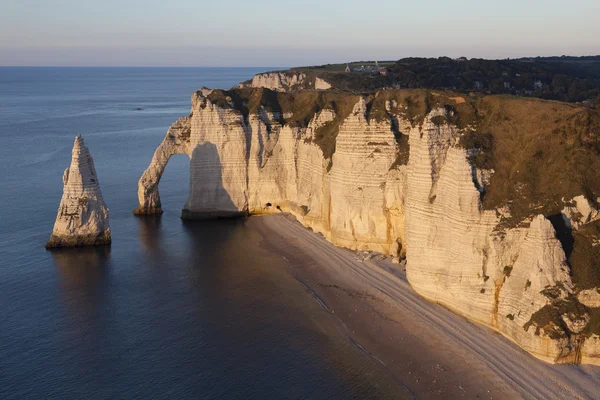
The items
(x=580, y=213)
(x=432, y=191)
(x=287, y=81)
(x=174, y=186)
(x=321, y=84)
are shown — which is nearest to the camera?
(x=580, y=213)

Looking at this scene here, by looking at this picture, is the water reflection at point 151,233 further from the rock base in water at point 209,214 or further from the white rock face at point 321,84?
the white rock face at point 321,84

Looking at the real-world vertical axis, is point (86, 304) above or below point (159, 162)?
below

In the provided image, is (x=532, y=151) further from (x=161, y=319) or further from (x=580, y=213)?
(x=161, y=319)

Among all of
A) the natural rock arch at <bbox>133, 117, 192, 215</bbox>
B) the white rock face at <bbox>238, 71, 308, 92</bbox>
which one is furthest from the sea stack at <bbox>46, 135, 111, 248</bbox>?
the white rock face at <bbox>238, 71, 308, 92</bbox>

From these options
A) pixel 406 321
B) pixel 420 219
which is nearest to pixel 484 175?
pixel 420 219

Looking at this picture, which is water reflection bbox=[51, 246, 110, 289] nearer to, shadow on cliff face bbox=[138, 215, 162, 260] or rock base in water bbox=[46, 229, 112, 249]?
rock base in water bbox=[46, 229, 112, 249]

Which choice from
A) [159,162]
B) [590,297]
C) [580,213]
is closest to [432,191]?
[580,213]
